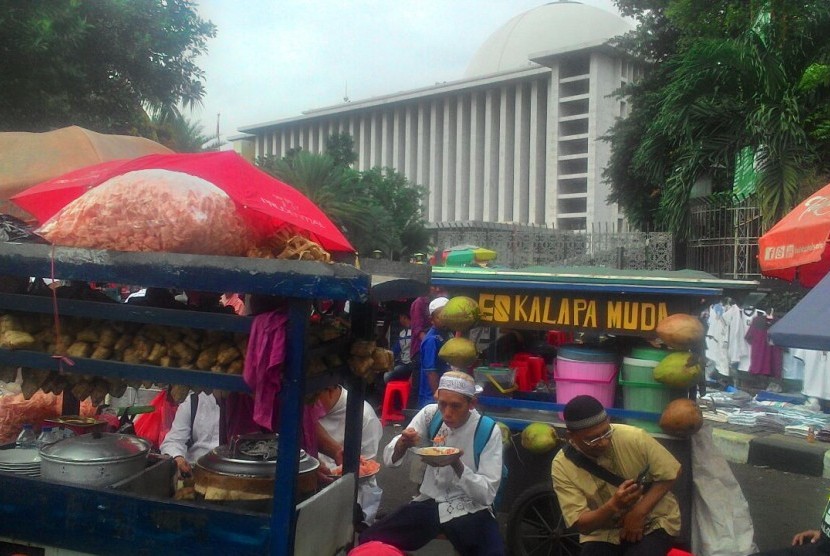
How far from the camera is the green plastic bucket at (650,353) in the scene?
5.02 m

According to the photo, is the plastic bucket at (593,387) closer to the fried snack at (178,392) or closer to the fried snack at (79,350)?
the fried snack at (178,392)

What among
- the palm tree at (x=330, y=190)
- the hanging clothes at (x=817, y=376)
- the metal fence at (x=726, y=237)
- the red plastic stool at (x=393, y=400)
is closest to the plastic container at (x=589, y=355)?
the red plastic stool at (x=393, y=400)

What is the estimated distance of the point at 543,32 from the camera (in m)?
57.8

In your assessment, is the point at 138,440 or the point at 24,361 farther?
the point at 138,440

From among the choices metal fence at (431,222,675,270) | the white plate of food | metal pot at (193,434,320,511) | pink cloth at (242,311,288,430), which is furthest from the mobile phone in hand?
metal fence at (431,222,675,270)

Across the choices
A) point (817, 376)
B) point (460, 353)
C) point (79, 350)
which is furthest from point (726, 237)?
point (79, 350)

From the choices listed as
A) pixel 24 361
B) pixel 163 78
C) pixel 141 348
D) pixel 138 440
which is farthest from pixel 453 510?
pixel 163 78

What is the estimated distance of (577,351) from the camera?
17.3 feet

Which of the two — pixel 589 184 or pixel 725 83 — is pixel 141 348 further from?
pixel 589 184

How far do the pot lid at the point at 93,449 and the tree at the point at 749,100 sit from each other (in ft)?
31.8

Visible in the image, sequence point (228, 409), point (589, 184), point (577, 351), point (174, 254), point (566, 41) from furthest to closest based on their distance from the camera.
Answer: point (566, 41) → point (589, 184) → point (577, 351) → point (228, 409) → point (174, 254)

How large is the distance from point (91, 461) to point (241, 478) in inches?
26.1

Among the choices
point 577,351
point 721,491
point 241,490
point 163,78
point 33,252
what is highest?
point 163,78

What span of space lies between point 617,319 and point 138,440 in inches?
123
